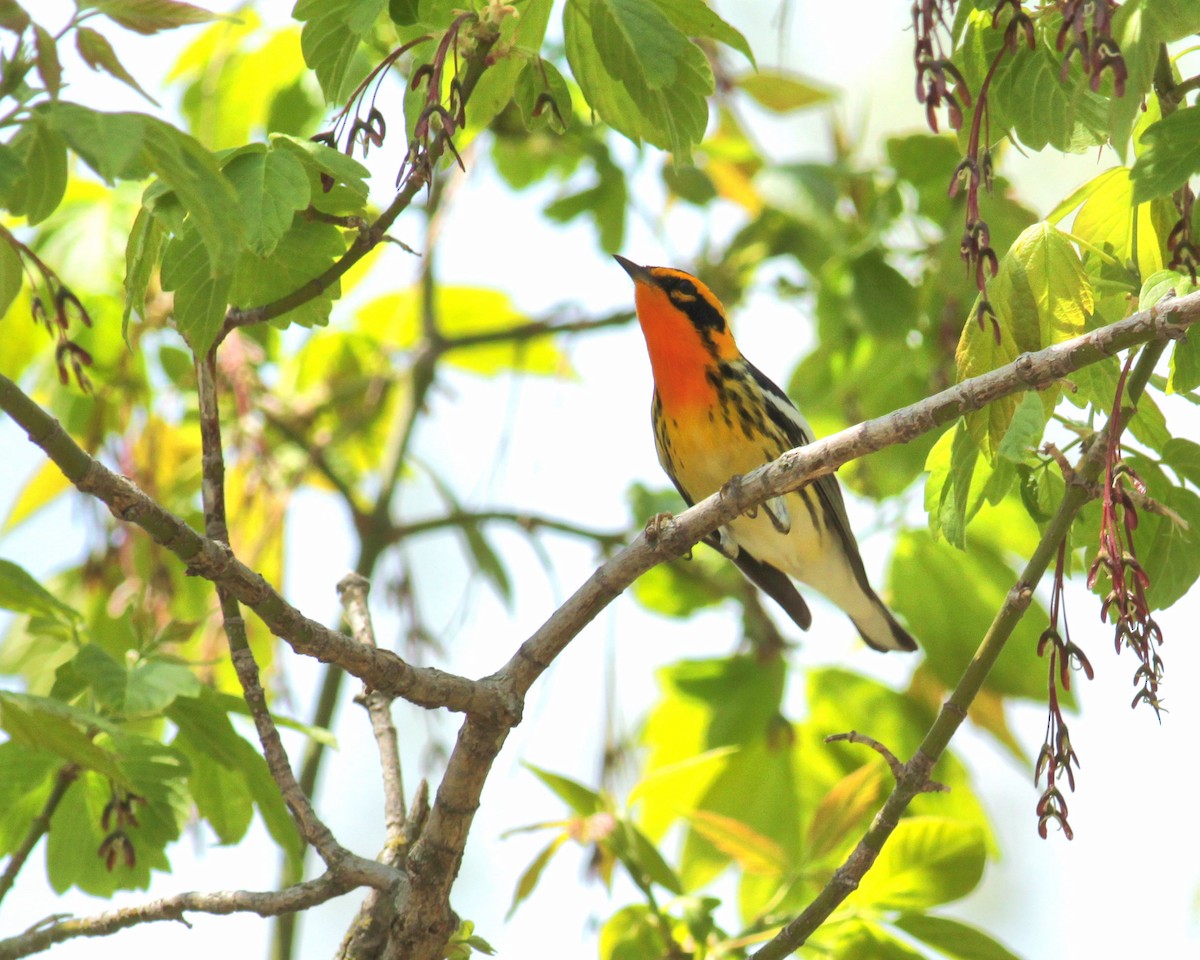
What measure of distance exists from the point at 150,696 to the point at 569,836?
101 centimetres

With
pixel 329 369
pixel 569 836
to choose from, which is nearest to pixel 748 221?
pixel 329 369

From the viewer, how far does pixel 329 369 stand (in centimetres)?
465

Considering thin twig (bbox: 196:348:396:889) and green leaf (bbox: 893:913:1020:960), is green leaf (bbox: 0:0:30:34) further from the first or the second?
green leaf (bbox: 893:913:1020:960)

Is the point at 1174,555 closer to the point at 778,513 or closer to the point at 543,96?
the point at 543,96

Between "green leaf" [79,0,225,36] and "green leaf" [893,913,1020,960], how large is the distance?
1.86 meters

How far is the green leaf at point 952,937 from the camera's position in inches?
90.0

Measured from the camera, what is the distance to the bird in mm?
4004

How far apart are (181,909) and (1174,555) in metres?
1.50

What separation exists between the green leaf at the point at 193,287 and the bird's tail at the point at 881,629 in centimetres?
293

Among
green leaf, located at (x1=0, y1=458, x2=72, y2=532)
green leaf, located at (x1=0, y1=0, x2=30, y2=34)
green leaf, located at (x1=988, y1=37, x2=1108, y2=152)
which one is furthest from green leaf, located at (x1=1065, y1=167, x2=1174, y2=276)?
green leaf, located at (x1=0, y1=458, x2=72, y2=532)

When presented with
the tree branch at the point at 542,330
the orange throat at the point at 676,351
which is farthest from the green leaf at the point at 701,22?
the tree branch at the point at 542,330

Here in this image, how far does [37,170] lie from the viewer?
129 centimetres

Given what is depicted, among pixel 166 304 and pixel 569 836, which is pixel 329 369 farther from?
pixel 569 836

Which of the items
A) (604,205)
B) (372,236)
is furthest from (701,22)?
(604,205)
